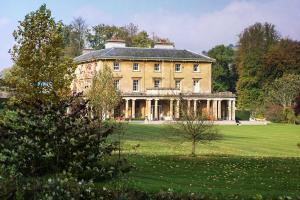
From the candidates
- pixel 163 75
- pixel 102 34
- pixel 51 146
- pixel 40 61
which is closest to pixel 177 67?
pixel 163 75

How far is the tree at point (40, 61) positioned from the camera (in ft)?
80.3

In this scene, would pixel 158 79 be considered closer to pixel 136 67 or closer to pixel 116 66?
pixel 136 67

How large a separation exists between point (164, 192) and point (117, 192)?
2.82 ft

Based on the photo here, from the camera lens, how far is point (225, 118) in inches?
2854

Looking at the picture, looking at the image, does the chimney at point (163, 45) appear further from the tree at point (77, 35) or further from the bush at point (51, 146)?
the bush at point (51, 146)

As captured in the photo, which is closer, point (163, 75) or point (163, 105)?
point (163, 105)

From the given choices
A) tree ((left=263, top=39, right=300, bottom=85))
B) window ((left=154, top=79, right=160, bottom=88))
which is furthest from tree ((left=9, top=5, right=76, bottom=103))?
tree ((left=263, top=39, right=300, bottom=85))

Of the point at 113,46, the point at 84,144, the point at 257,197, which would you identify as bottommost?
the point at 257,197

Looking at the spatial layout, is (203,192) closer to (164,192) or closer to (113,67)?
(164,192)

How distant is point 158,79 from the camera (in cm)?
7231

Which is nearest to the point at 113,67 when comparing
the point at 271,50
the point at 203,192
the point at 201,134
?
the point at 271,50

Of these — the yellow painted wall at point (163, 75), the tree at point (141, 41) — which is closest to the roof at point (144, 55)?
the yellow painted wall at point (163, 75)

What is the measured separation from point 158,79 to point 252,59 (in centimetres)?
2283

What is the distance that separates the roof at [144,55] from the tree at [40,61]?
4271cm
